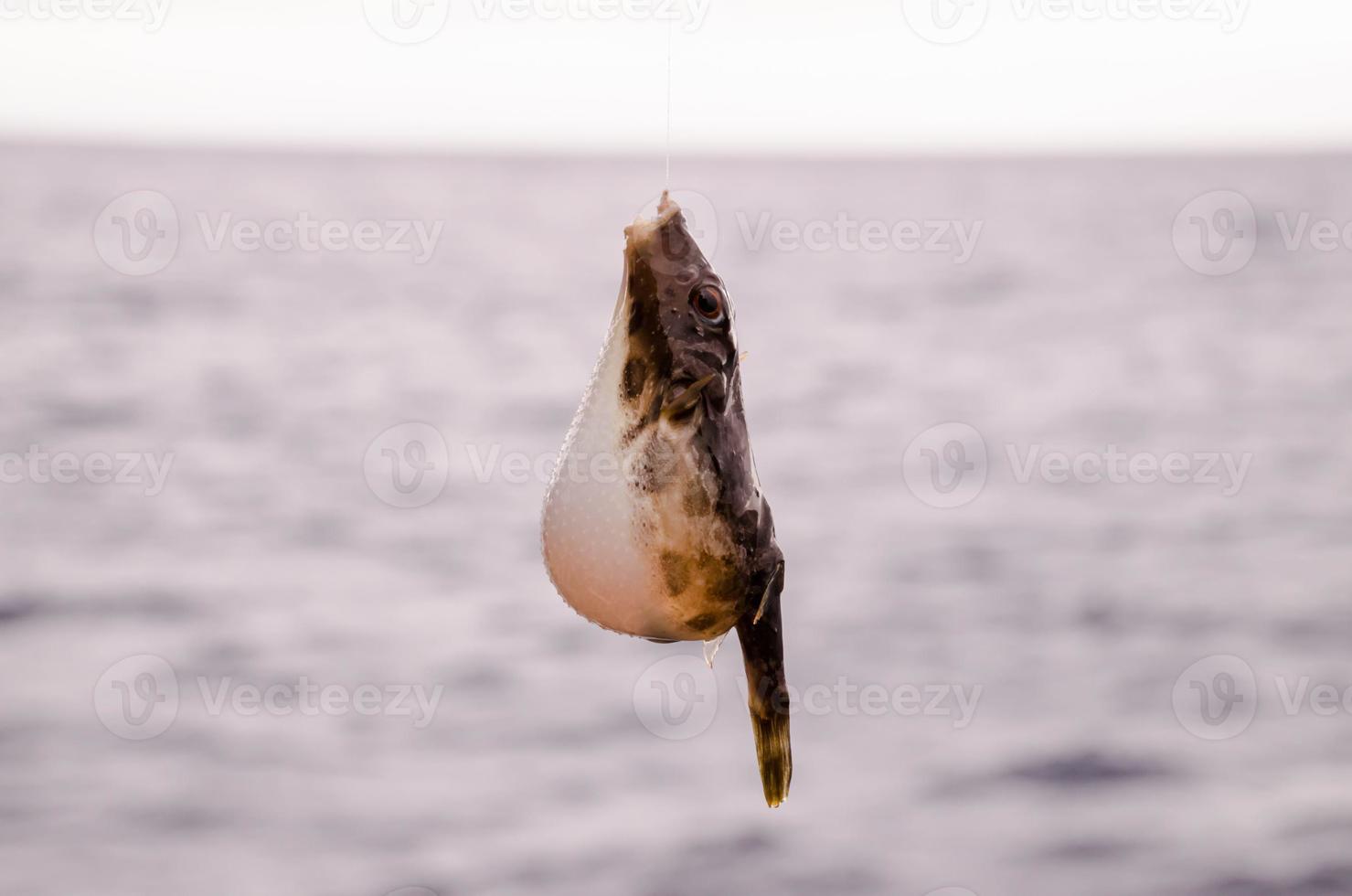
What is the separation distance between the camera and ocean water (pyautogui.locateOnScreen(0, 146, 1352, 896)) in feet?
55.5

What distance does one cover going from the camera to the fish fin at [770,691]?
16.1ft

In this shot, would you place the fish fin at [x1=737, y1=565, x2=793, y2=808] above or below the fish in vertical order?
below

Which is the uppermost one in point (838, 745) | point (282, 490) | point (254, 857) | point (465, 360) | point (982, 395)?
point (465, 360)

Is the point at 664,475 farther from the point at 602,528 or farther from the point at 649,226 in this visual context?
the point at 649,226

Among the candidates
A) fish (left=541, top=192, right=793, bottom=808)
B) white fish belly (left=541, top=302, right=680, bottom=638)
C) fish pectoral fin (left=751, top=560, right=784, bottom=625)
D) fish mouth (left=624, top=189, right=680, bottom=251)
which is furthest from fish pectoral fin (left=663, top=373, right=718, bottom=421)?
fish pectoral fin (left=751, top=560, right=784, bottom=625)

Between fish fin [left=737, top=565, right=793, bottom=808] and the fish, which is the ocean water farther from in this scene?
the fish

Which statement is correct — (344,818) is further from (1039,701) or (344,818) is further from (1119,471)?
(1119,471)

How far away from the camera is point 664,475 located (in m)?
4.65

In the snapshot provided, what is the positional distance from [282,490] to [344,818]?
14.7 meters

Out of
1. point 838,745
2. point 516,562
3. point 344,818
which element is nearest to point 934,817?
point 838,745

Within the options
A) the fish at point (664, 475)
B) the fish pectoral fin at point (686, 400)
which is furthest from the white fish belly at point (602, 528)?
the fish pectoral fin at point (686, 400)

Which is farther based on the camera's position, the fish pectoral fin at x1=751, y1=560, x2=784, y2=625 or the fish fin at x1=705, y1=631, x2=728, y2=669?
the fish fin at x1=705, y1=631, x2=728, y2=669

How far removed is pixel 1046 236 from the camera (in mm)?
101812

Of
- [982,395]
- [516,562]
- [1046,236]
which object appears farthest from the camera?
[1046,236]
